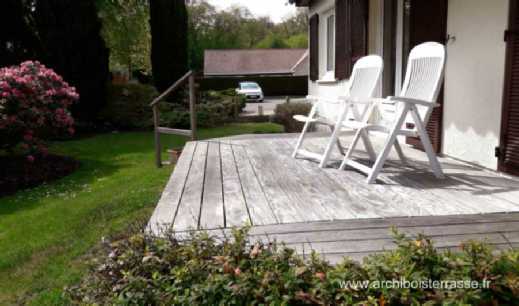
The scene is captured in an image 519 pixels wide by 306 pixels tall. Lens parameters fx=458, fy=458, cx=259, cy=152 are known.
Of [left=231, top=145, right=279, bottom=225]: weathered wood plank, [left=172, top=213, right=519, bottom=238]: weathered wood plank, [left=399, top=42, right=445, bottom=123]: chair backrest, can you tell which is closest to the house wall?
[left=399, top=42, right=445, bottom=123]: chair backrest

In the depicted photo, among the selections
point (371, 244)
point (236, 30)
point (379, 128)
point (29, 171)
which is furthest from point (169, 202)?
point (236, 30)

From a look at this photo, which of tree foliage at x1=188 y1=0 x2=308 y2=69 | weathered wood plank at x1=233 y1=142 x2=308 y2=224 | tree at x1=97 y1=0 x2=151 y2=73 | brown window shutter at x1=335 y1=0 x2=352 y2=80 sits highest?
tree foliage at x1=188 y1=0 x2=308 y2=69

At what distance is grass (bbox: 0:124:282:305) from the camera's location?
2.99m

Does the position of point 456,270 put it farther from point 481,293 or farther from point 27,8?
point 27,8

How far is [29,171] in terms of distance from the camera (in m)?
6.49

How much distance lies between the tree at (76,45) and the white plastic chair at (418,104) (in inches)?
342

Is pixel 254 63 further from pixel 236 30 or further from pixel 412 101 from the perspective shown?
pixel 412 101

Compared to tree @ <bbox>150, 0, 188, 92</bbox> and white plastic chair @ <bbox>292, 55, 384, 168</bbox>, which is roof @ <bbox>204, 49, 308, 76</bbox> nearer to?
tree @ <bbox>150, 0, 188, 92</bbox>

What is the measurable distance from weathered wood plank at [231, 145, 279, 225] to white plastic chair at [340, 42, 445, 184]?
28.9 inches

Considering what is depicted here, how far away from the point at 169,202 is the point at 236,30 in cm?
5005

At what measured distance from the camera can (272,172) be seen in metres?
3.55

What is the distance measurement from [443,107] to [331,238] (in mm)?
2686

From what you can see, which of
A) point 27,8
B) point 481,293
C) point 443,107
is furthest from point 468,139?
point 27,8

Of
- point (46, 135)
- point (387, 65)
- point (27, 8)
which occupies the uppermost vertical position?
point (27, 8)
